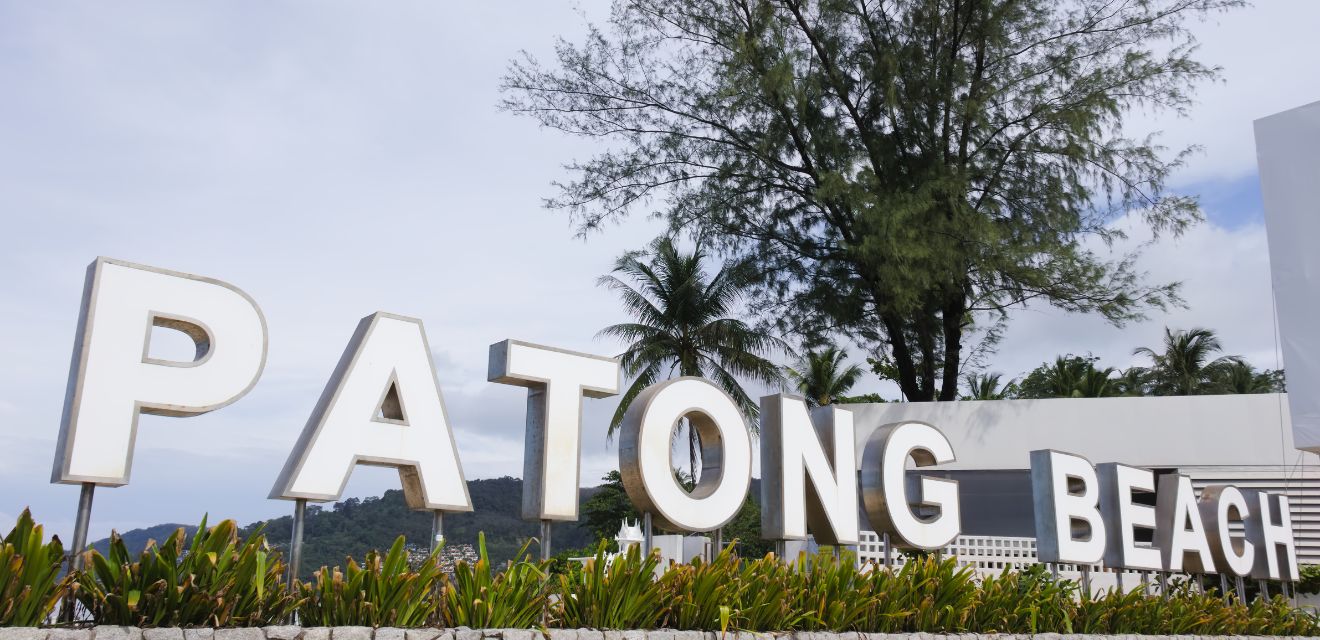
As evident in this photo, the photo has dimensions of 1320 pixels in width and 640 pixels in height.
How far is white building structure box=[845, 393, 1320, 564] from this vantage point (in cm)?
1783

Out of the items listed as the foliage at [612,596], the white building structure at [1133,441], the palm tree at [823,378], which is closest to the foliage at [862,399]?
the palm tree at [823,378]

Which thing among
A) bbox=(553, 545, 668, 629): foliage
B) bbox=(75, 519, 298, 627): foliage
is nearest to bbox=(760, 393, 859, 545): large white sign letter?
bbox=(553, 545, 668, 629): foliage

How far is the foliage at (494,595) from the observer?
6.03 meters

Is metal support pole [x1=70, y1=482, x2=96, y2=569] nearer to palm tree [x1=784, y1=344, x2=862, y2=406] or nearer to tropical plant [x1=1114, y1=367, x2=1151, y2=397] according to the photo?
palm tree [x1=784, y1=344, x2=862, y2=406]

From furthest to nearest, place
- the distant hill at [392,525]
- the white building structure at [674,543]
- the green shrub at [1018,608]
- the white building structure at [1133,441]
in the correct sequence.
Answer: the white building structure at [674,543] → the white building structure at [1133,441] → the distant hill at [392,525] → the green shrub at [1018,608]

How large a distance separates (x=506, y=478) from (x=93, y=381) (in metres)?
28.8

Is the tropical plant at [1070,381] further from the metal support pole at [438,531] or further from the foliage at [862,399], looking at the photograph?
the metal support pole at [438,531]

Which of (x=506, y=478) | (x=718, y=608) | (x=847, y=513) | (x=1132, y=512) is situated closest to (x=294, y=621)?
(x=718, y=608)

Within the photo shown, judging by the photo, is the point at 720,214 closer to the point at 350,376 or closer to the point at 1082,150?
the point at 1082,150

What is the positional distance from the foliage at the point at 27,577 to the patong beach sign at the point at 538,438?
54cm

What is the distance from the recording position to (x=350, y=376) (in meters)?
6.58

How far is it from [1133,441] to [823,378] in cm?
1404

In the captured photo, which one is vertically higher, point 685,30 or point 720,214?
point 685,30

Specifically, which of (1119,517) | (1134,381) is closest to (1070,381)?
(1134,381)
